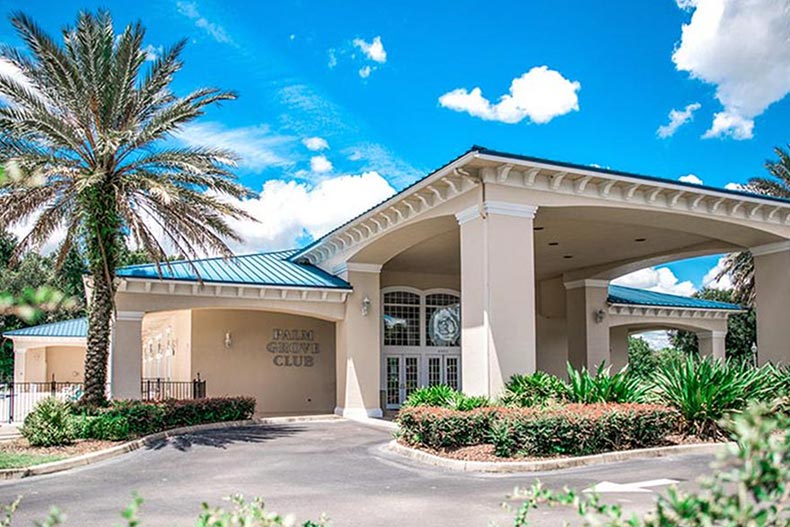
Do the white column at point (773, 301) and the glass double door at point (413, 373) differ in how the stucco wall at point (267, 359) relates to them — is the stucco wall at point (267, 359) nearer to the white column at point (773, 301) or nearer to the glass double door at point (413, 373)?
the glass double door at point (413, 373)

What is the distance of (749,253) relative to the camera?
2744 cm

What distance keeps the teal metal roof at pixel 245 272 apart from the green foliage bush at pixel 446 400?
6967mm

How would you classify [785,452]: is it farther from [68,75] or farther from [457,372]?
[457,372]

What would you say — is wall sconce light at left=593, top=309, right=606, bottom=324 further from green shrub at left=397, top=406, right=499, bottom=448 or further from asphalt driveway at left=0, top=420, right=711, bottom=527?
green shrub at left=397, top=406, right=499, bottom=448

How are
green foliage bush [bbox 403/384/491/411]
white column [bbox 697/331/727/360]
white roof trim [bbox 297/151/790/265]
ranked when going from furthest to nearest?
white column [bbox 697/331/727/360], white roof trim [bbox 297/151/790/265], green foliage bush [bbox 403/384/491/411]

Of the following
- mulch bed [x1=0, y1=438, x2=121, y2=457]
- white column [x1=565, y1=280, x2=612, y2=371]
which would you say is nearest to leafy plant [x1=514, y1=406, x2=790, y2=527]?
mulch bed [x1=0, y1=438, x2=121, y2=457]

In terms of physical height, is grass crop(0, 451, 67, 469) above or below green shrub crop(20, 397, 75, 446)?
below

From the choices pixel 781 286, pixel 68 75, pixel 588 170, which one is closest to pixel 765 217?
pixel 781 286

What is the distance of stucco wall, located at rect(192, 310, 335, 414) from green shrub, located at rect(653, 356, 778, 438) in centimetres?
1411

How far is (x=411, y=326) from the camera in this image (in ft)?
83.4

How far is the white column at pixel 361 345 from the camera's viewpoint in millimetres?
21625

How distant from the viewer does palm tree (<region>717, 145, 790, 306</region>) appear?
29.2m

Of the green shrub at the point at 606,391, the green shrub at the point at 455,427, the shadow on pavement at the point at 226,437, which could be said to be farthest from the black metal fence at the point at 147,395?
the green shrub at the point at 606,391

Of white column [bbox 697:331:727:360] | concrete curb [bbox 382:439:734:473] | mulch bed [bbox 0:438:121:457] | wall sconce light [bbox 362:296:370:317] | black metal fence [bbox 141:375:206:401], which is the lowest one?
mulch bed [bbox 0:438:121:457]
